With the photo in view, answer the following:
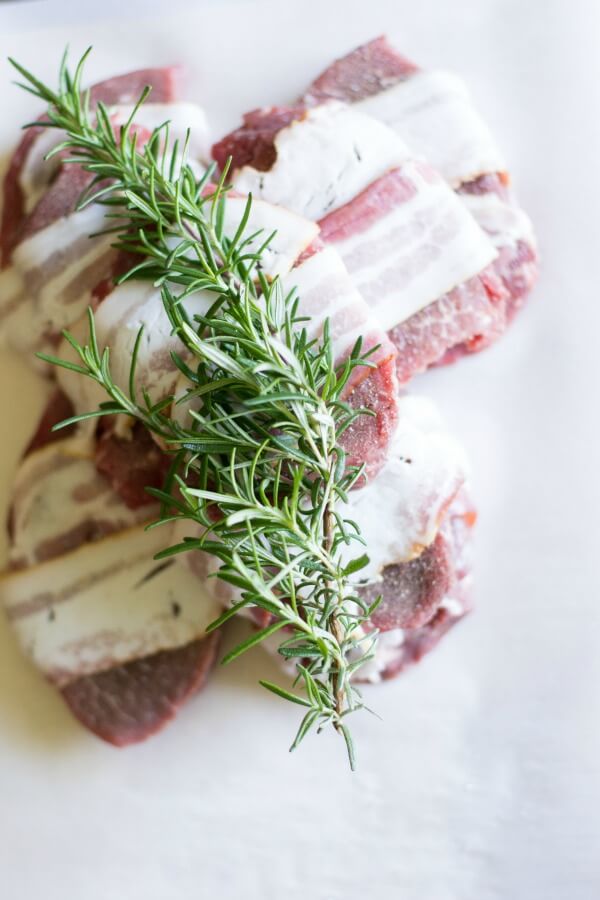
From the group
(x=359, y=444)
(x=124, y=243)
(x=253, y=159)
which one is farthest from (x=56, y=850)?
(x=253, y=159)

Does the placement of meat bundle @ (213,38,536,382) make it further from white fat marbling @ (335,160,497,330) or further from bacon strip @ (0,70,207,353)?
bacon strip @ (0,70,207,353)

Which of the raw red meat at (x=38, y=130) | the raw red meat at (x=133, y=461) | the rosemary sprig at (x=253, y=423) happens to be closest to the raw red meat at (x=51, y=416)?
the raw red meat at (x=133, y=461)

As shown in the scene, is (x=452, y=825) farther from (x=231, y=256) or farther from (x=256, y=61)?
(x=256, y=61)

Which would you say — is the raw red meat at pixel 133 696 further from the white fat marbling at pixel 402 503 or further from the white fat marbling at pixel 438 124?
the white fat marbling at pixel 438 124

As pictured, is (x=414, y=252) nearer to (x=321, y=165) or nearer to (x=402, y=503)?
(x=321, y=165)

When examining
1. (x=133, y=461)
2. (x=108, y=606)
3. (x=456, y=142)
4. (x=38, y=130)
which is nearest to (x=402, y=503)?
(x=133, y=461)

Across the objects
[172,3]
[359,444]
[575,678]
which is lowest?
[575,678]

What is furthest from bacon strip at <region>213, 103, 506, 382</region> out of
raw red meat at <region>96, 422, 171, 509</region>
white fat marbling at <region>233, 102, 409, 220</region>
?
raw red meat at <region>96, 422, 171, 509</region>
